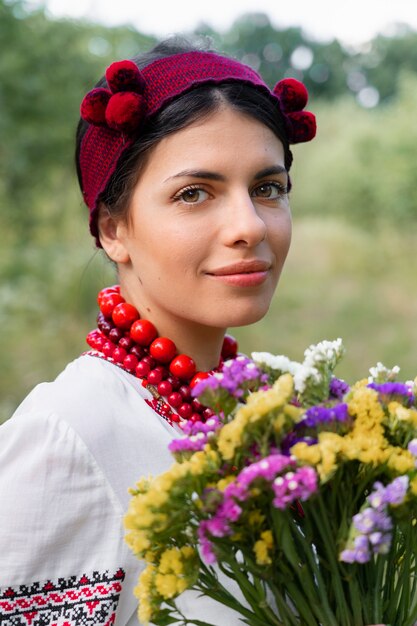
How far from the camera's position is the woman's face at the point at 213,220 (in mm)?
1532

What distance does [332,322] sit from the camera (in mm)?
9984

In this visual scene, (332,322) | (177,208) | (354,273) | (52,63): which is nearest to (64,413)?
(177,208)

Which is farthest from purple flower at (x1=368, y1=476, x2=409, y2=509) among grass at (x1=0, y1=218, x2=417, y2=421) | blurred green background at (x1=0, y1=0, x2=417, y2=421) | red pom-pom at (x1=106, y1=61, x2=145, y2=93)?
grass at (x1=0, y1=218, x2=417, y2=421)

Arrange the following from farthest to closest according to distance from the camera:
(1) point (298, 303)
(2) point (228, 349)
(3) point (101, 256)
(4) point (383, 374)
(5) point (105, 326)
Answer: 1. (1) point (298, 303)
2. (3) point (101, 256)
3. (2) point (228, 349)
4. (5) point (105, 326)
5. (4) point (383, 374)

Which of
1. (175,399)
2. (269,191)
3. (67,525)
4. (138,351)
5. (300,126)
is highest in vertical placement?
(300,126)

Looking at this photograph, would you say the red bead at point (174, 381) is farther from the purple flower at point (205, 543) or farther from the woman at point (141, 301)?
the purple flower at point (205, 543)

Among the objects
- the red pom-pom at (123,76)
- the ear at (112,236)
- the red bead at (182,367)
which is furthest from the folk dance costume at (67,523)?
the red pom-pom at (123,76)

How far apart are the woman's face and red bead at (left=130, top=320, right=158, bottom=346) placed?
0.27ft

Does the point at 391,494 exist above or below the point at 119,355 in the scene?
below

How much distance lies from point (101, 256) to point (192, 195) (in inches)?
163

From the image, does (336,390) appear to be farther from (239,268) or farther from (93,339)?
(93,339)

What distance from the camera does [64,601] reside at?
4.67 feet

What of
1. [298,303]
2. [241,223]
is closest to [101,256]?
[241,223]

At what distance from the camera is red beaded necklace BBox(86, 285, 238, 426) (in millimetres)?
1657
